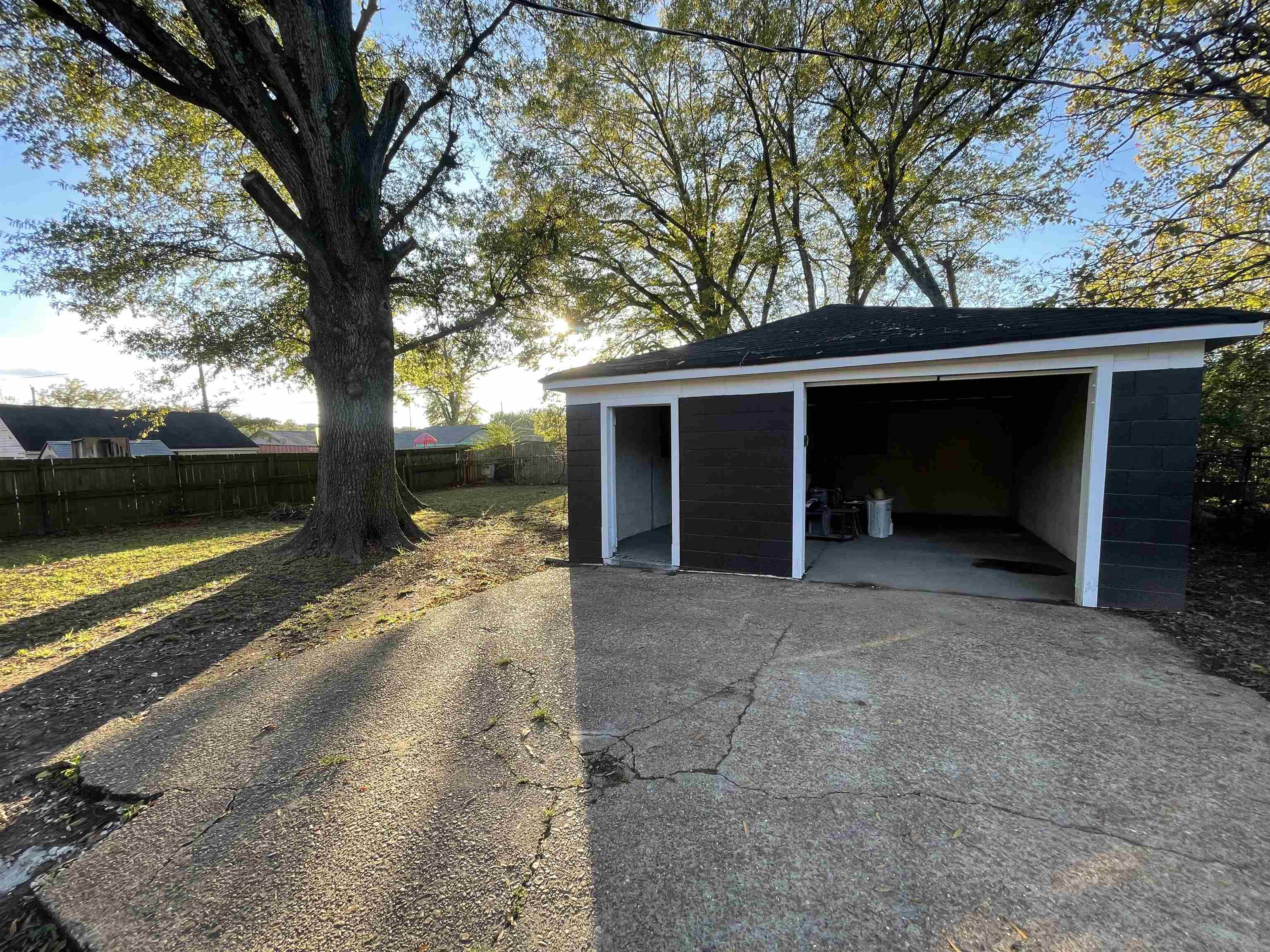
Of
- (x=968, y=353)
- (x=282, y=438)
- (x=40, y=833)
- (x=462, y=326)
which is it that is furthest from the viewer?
(x=282, y=438)

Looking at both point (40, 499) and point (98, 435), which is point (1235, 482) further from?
point (98, 435)

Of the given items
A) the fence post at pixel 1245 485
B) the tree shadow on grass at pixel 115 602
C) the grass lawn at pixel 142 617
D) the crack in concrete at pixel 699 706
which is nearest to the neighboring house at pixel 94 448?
the grass lawn at pixel 142 617

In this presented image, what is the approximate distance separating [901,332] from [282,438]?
1786 inches

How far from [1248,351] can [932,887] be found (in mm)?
8583

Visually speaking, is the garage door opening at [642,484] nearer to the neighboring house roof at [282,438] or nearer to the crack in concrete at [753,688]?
the crack in concrete at [753,688]

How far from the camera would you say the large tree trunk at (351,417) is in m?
6.61

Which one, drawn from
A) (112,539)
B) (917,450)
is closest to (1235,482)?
(917,450)

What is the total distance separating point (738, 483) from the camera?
5500mm

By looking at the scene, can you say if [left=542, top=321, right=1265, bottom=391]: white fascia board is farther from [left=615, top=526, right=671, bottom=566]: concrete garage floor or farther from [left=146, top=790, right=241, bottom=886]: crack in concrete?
[left=146, top=790, right=241, bottom=886]: crack in concrete

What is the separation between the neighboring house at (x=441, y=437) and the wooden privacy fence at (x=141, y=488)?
62.7 ft

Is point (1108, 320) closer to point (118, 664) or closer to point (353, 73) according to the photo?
point (118, 664)

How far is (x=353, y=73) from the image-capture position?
6.27 metres

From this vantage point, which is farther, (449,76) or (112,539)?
(112,539)

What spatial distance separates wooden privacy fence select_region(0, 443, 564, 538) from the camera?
27.0 feet
